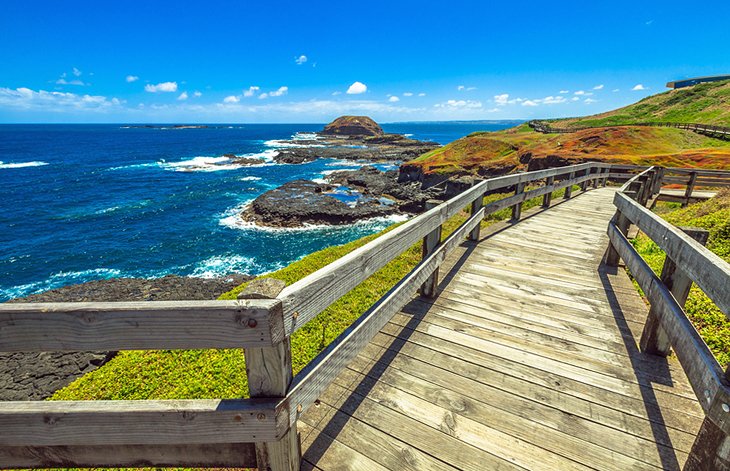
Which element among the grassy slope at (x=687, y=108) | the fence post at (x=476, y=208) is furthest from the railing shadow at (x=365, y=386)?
the grassy slope at (x=687, y=108)

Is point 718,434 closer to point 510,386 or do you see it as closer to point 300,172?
point 510,386

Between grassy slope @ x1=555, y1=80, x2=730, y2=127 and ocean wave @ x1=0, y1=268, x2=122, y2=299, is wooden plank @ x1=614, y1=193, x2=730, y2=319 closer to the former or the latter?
ocean wave @ x1=0, y1=268, x2=122, y2=299

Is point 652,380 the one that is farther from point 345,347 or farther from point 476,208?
point 476,208

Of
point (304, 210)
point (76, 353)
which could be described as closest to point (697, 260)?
point (76, 353)

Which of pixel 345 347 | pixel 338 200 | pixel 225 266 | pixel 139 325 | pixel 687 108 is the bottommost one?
pixel 225 266

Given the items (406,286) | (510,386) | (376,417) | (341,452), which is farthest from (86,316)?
(510,386)

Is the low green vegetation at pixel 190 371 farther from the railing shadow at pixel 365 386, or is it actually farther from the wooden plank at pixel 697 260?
the wooden plank at pixel 697 260

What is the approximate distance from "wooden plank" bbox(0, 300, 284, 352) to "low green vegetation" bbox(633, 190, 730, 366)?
4.39m

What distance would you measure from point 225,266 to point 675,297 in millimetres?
23220

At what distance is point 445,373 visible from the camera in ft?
10.7

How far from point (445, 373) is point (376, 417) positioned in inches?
33.9

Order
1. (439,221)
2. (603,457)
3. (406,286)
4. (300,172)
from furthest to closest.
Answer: (300,172)
(439,221)
(406,286)
(603,457)

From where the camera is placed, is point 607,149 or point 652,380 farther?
point 607,149

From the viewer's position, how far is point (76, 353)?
Answer: 40.0ft
